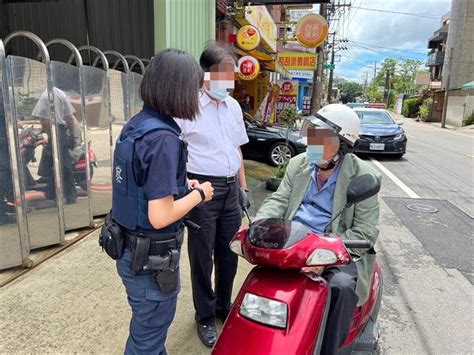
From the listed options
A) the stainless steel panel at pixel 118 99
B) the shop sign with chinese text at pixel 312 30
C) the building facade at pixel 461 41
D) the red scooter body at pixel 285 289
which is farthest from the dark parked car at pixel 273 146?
the building facade at pixel 461 41

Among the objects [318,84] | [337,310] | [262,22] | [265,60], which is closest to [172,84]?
[337,310]

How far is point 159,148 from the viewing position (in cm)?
170

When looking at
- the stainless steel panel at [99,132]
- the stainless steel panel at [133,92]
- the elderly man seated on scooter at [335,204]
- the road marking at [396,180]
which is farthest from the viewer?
the road marking at [396,180]

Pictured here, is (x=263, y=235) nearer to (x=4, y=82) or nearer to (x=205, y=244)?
(x=205, y=244)

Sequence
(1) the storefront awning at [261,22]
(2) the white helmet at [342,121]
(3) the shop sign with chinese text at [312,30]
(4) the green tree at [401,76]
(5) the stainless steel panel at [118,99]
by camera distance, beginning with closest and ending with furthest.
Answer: (2) the white helmet at [342,121] < (5) the stainless steel panel at [118,99] < (1) the storefront awning at [261,22] < (3) the shop sign with chinese text at [312,30] < (4) the green tree at [401,76]

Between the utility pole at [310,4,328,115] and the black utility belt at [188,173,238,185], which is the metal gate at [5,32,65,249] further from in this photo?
the utility pole at [310,4,328,115]

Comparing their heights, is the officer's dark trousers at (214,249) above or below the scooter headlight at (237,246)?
below

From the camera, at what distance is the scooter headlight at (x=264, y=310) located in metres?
1.74

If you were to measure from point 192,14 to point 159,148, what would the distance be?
457 cm

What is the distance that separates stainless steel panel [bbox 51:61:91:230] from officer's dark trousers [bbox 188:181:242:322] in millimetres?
2122

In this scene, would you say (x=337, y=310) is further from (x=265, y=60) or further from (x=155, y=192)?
(x=265, y=60)

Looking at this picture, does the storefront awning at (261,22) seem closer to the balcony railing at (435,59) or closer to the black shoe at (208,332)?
the black shoe at (208,332)

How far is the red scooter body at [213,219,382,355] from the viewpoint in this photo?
5.60ft

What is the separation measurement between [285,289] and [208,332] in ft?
4.11
